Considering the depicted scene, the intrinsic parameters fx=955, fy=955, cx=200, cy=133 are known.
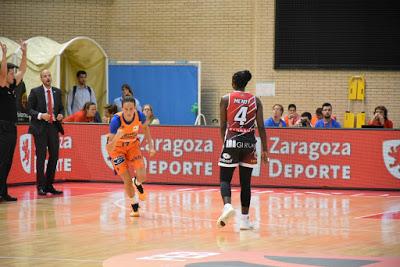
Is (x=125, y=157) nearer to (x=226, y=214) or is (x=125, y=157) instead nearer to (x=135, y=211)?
(x=135, y=211)

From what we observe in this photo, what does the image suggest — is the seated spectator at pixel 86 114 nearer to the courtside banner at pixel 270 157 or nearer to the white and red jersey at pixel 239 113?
the courtside banner at pixel 270 157

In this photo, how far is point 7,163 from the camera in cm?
1683

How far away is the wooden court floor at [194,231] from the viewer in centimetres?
1039

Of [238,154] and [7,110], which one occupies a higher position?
[7,110]

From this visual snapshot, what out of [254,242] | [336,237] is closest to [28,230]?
[254,242]

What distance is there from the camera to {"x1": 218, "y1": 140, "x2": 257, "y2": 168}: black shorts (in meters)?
13.1

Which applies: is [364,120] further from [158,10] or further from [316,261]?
[316,261]

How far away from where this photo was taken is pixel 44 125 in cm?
1809

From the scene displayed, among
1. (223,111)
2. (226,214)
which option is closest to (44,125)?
(223,111)

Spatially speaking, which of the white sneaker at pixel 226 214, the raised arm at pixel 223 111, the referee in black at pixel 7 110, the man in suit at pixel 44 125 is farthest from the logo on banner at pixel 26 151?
the white sneaker at pixel 226 214

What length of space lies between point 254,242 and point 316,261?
5.77 ft

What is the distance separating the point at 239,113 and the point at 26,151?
8.73 metres

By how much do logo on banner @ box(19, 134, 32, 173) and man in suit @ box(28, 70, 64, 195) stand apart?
2.43 metres

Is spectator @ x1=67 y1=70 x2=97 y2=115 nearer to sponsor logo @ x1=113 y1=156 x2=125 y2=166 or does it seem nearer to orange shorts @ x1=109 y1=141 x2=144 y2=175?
orange shorts @ x1=109 y1=141 x2=144 y2=175
